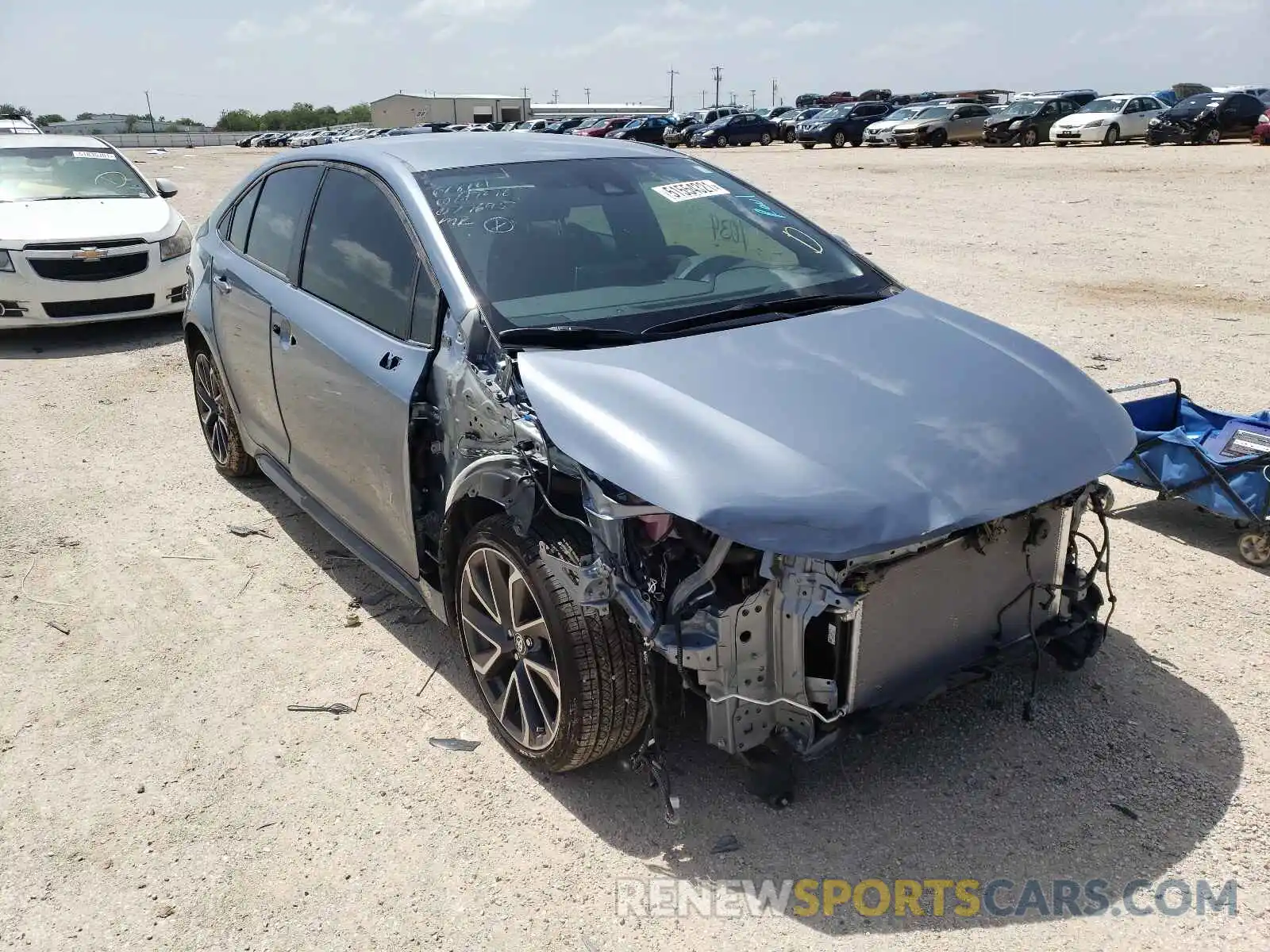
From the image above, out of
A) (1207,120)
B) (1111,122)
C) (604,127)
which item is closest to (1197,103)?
(1207,120)

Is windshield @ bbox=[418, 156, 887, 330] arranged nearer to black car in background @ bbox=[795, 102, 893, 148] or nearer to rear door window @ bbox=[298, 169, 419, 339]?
rear door window @ bbox=[298, 169, 419, 339]

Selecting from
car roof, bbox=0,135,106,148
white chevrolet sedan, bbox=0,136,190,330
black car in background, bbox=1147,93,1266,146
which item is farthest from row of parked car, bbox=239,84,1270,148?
white chevrolet sedan, bbox=0,136,190,330

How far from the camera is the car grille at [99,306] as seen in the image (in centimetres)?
885

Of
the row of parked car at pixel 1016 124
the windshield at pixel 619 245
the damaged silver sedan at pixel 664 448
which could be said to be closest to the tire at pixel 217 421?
the damaged silver sedan at pixel 664 448

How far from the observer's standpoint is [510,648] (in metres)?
3.13

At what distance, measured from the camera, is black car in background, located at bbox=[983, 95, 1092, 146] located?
30328mm

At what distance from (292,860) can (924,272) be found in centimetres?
926

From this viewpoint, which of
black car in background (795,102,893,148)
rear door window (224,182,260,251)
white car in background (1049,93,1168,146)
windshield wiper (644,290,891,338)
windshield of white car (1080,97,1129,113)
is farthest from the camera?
black car in background (795,102,893,148)

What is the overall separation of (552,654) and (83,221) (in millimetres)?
8374

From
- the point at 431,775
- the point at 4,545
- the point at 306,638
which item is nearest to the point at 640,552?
the point at 431,775

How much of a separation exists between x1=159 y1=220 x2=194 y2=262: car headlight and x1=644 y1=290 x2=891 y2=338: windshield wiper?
760cm

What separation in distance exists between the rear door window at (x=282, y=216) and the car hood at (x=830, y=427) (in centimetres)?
186

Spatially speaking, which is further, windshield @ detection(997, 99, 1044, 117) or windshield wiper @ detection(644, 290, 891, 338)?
windshield @ detection(997, 99, 1044, 117)

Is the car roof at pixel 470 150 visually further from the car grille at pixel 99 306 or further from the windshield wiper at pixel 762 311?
the car grille at pixel 99 306
